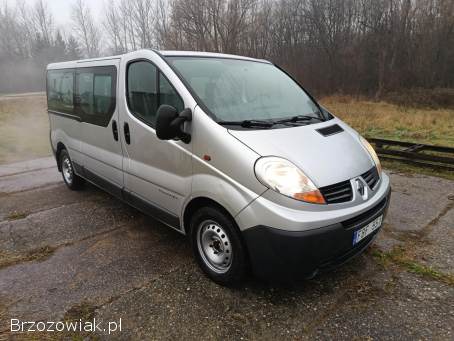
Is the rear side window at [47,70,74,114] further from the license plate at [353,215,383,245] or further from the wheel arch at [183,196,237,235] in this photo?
the license plate at [353,215,383,245]

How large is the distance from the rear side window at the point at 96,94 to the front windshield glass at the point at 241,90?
0.99 meters

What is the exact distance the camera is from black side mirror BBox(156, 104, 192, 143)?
8.30 ft

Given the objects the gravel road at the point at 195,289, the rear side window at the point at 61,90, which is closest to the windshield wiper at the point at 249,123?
the gravel road at the point at 195,289

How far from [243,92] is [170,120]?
0.81 metres

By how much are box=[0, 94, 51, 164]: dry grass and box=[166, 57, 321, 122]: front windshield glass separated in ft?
24.1

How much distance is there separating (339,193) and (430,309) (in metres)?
1.10

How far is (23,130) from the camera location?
44.4ft

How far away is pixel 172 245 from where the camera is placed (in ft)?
11.3

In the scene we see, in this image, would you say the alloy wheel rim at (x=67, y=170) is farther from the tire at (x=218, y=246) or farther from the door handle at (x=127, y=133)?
the tire at (x=218, y=246)

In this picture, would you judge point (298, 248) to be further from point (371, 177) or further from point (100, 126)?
point (100, 126)

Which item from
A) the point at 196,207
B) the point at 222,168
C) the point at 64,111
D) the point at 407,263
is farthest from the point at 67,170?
the point at 407,263

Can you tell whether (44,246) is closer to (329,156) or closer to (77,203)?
(77,203)

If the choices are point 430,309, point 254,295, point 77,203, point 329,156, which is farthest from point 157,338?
point 77,203

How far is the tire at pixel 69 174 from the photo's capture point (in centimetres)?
507
